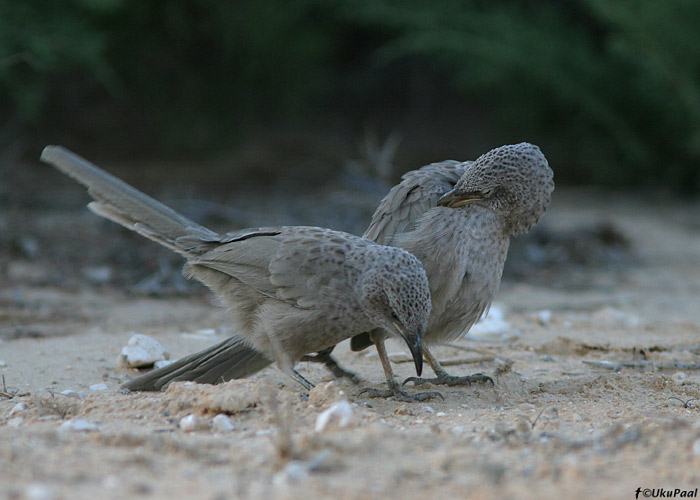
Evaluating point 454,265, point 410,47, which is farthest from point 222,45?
point 454,265

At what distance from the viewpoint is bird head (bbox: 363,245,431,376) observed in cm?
402

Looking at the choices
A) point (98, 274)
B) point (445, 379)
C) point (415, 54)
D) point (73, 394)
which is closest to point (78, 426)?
point (73, 394)

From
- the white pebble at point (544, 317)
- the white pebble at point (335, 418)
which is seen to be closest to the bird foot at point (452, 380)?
the white pebble at point (335, 418)

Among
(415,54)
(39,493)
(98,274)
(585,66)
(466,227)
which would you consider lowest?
(39,493)

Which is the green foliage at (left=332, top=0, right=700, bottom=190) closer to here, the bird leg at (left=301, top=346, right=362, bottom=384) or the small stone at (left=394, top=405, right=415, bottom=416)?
the bird leg at (left=301, top=346, right=362, bottom=384)

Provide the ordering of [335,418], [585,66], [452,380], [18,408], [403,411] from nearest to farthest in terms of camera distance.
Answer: [335,418] → [18,408] → [403,411] → [452,380] → [585,66]

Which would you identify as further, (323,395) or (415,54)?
(415,54)

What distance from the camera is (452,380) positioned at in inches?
184

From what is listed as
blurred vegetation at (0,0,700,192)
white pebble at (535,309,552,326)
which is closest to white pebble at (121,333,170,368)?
white pebble at (535,309,552,326)

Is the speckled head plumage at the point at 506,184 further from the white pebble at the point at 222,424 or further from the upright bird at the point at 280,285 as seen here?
the white pebble at the point at 222,424

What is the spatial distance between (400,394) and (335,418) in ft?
3.20

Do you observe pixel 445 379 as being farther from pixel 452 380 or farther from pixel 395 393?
pixel 395 393

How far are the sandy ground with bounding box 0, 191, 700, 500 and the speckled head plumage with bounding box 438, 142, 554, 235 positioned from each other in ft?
3.18

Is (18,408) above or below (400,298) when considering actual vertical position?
below
